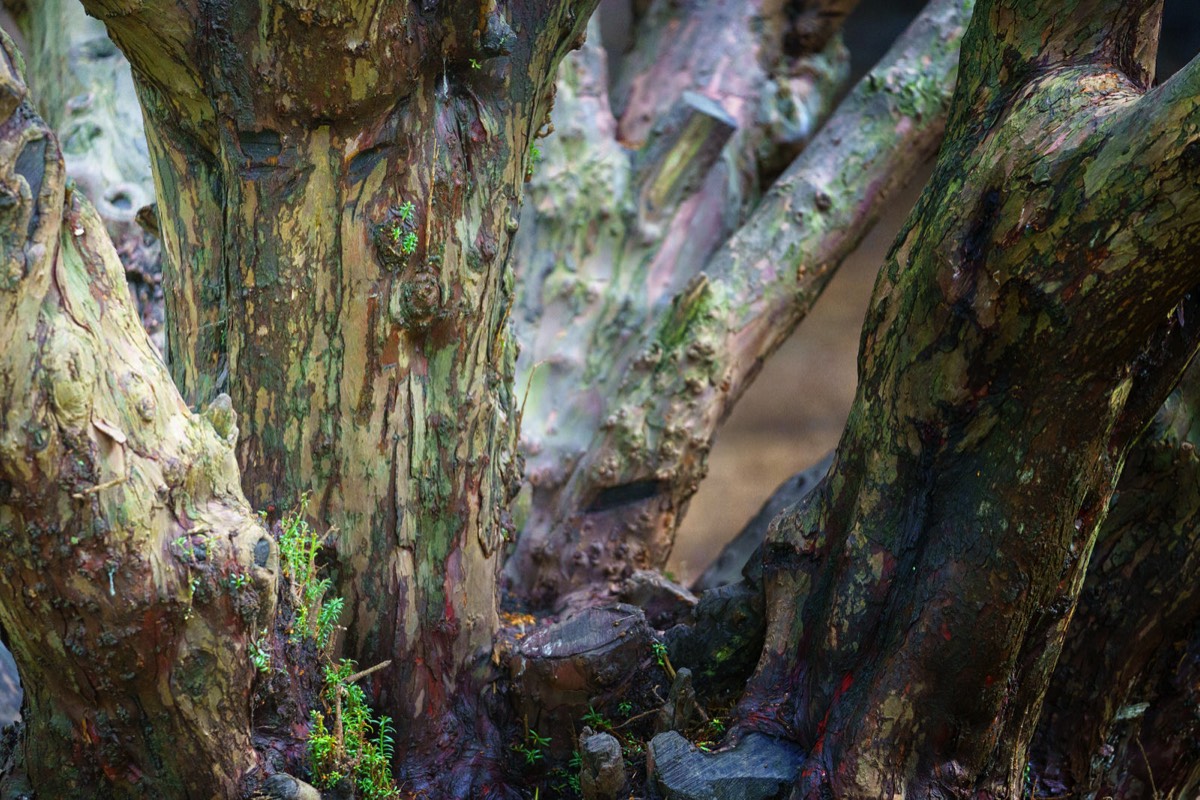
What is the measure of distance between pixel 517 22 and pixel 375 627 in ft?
4.82

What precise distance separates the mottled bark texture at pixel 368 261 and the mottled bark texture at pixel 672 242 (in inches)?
48.0

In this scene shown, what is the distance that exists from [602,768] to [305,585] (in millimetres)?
779

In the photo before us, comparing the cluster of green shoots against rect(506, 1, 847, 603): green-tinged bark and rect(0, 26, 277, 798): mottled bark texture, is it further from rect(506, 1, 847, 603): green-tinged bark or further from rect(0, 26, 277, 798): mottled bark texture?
rect(506, 1, 847, 603): green-tinged bark

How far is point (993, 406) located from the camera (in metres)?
2.13

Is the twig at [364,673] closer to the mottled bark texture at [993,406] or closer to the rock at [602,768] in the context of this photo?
the rock at [602,768]

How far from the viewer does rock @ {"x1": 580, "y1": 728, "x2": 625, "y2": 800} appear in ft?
8.05

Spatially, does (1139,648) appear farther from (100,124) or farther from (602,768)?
(100,124)

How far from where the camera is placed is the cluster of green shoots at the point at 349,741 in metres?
2.37

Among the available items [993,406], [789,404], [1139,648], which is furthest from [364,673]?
[789,404]

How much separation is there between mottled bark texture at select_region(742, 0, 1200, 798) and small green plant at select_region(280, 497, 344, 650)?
0.98m

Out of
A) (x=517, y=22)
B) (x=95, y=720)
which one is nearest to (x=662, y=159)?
(x=517, y=22)

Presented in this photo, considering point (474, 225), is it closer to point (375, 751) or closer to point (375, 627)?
point (375, 627)

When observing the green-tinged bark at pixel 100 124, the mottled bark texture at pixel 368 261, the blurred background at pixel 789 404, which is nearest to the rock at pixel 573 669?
the mottled bark texture at pixel 368 261

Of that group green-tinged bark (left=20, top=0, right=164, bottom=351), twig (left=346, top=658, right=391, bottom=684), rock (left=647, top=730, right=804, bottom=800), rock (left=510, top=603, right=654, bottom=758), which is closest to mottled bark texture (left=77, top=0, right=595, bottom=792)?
twig (left=346, top=658, right=391, bottom=684)
